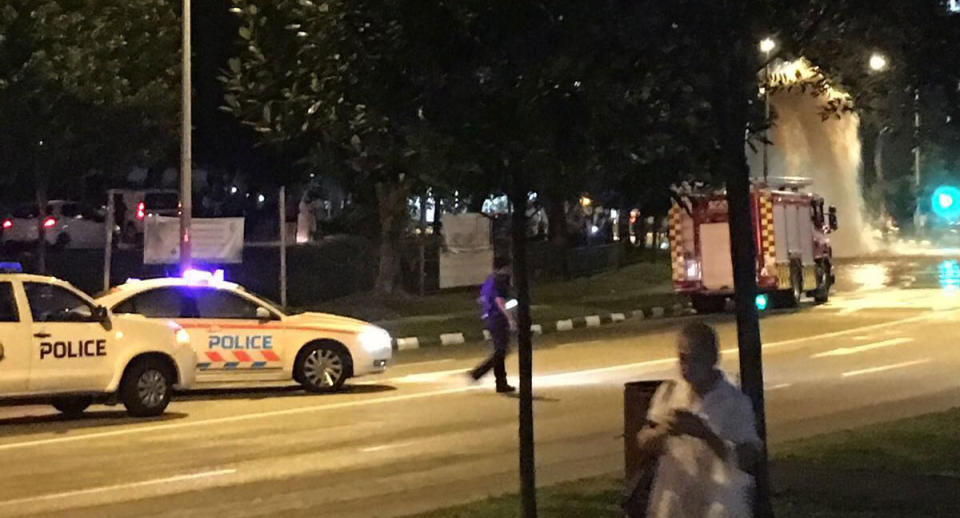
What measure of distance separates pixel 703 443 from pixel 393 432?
9212 mm

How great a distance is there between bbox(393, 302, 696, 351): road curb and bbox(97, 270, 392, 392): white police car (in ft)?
17.9

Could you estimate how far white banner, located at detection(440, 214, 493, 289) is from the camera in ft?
107

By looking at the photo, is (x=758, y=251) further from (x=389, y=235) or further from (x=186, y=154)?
(x=186, y=154)

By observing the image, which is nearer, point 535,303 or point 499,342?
point 499,342

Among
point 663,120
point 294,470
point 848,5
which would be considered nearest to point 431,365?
point 294,470

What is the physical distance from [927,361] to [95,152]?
2155 cm

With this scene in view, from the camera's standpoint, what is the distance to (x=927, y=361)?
21.5 meters

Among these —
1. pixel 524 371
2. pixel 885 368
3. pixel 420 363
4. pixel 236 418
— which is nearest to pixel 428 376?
pixel 420 363

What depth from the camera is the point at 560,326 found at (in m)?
30.0

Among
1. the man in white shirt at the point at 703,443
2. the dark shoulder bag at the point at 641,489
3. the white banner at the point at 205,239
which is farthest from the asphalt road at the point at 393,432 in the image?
A: the white banner at the point at 205,239

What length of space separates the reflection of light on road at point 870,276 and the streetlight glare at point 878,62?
30.5 m

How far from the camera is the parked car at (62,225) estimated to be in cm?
4378

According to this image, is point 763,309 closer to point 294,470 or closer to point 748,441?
point 294,470

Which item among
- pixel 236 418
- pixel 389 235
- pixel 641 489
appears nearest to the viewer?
pixel 641 489
